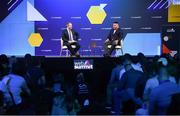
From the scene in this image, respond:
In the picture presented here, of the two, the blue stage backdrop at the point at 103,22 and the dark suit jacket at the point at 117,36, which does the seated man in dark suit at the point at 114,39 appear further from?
the blue stage backdrop at the point at 103,22

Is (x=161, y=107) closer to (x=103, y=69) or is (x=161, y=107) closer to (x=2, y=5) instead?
(x=103, y=69)

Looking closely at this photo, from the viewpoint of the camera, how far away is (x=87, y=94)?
8328 millimetres

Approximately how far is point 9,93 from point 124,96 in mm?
1778

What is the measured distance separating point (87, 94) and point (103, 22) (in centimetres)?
841

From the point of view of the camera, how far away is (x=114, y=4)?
655 inches

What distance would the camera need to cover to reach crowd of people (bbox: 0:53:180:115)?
5395 mm

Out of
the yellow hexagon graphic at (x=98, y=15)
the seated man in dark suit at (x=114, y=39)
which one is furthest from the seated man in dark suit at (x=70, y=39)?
the yellow hexagon graphic at (x=98, y=15)

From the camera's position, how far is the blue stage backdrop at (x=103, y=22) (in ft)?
A: 53.8

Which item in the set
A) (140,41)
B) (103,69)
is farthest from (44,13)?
(103,69)

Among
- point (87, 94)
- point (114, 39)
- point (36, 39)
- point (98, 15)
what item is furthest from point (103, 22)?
point (87, 94)

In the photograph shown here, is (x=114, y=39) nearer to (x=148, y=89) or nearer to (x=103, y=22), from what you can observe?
(x=103, y=22)

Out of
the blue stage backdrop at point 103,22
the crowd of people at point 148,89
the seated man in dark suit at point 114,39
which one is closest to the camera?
the crowd of people at point 148,89

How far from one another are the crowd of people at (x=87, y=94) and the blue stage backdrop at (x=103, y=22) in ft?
25.3

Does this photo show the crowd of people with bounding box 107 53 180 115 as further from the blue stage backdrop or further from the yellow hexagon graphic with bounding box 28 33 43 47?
the yellow hexagon graphic with bounding box 28 33 43 47
